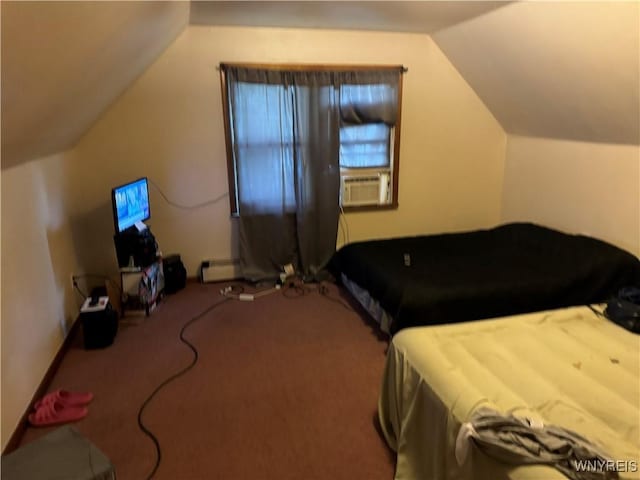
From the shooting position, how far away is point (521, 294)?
291cm

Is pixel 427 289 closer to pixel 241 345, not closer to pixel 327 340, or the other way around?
pixel 327 340

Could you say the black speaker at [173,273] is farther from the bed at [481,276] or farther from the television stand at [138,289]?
the bed at [481,276]

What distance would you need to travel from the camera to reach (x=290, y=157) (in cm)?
396

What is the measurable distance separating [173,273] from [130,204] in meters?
0.80

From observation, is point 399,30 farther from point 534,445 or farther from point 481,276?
point 534,445

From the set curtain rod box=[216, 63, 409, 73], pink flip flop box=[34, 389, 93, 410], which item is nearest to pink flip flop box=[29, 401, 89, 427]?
pink flip flop box=[34, 389, 93, 410]

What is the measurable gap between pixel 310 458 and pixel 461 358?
2.72ft

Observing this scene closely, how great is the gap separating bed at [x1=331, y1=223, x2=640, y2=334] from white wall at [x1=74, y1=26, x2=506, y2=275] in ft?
2.68

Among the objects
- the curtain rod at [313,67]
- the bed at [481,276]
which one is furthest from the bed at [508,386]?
the curtain rod at [313,67]

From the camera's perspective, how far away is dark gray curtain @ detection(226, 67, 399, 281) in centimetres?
381

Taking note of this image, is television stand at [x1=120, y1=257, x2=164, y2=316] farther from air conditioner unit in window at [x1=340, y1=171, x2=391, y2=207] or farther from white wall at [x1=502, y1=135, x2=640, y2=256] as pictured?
white wall at [x1=502, y1=135, x2=640, y2=256]

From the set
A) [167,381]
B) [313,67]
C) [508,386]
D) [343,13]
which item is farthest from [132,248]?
[508,386]

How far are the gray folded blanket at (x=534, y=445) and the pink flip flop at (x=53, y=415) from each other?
1949 mm

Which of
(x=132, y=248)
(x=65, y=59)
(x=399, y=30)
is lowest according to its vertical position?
(x=132, y=248)
